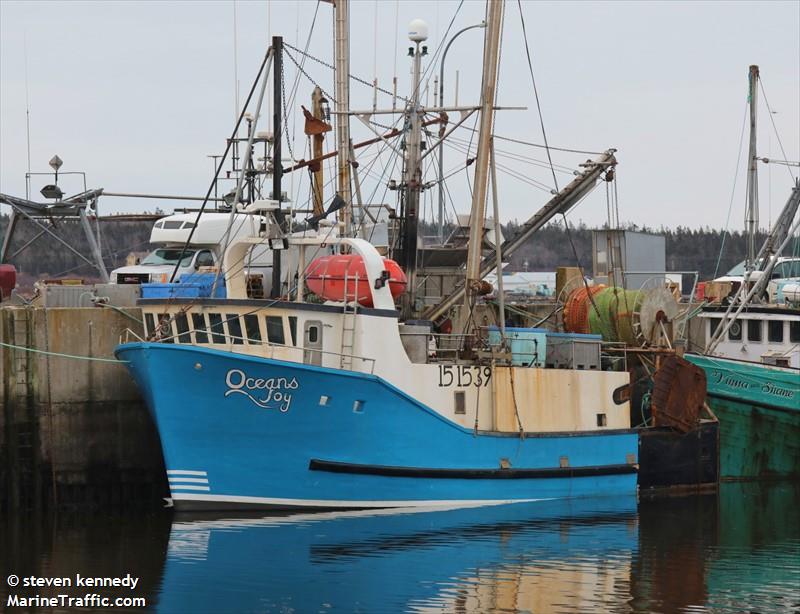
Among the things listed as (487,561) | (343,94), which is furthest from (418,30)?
(487,561)

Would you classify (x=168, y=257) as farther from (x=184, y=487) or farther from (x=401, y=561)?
(x=401, y=561)

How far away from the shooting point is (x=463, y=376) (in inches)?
1035

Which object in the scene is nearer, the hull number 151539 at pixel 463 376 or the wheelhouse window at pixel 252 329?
the wheelhouse window at pixel 252 329

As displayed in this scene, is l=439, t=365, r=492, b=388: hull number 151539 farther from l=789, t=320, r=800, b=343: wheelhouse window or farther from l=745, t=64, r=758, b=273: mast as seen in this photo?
l=745, t=64, r=758, b=273: mast

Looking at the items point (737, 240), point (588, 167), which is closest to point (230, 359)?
point (588, 167)

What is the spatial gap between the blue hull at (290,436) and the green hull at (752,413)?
8.52 metres

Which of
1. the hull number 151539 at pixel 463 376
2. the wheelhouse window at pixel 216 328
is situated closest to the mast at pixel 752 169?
the hull number 151539 at pixel 463 376

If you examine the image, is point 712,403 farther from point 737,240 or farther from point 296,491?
point 737,240

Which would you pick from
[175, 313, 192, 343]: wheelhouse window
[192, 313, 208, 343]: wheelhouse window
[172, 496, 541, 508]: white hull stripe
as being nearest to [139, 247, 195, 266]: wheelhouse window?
[175, 313, 192, 343]: wheelhouse window

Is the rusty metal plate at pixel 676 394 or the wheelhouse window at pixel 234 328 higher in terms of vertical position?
the wheelhouse window at pixel 234 328

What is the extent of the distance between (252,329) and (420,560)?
550 cm

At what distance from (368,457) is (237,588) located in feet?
19.2

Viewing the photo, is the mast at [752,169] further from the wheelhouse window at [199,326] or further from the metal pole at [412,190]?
the wheelhouse window at [199,326]

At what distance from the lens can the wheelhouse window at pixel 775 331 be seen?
33.6m
